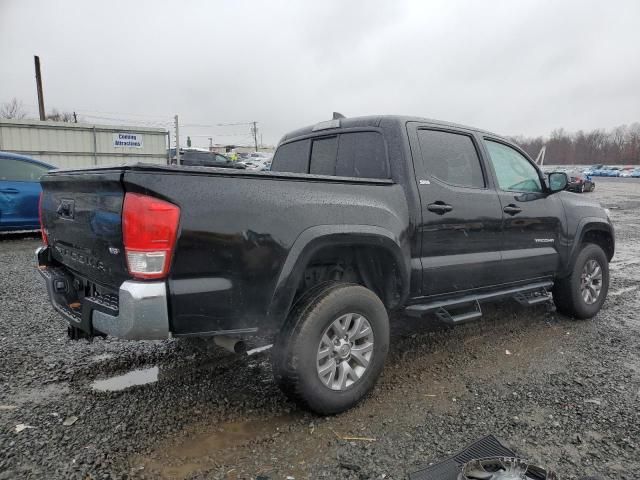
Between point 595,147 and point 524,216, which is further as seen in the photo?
point 595,147

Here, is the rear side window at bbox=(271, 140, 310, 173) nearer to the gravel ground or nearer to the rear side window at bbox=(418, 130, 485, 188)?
the rear side window at bbox=(418, 130, 485, 188)

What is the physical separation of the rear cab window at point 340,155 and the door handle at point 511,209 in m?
1.27

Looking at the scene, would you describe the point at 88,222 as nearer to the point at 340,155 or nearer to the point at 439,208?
the point at 340,155

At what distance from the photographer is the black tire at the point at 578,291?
15.6ft

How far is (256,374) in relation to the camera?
3.45 meters

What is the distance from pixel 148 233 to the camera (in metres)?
2.21

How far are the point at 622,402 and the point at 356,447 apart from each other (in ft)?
6.34

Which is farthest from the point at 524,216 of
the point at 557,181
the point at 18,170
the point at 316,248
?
the point at 18,170

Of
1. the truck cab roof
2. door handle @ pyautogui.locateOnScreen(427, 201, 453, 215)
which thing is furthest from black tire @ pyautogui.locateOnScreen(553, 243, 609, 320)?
door handle @ pyautogui.locateOnScreen(427, 201, 453, 215)

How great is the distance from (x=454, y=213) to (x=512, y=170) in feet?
3.92

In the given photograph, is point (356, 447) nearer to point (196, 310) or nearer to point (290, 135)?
point (196, 310)

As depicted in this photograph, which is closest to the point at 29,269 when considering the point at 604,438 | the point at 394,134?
the point at 394,134

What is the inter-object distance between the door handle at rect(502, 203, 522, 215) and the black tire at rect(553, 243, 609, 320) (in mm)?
1248

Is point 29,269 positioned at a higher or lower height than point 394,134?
lower
